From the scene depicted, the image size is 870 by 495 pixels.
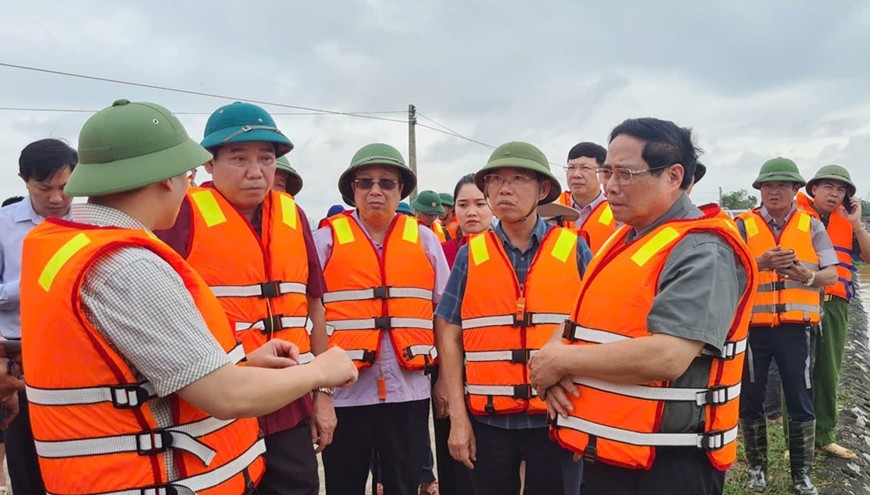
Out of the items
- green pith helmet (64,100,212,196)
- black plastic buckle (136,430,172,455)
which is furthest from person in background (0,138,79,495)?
black plastic buckle (136,430,172,455)

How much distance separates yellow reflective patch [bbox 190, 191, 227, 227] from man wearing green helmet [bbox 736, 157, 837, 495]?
4.31m

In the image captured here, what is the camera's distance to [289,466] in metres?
2.76

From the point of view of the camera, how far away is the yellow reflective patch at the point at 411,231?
386 centimetres

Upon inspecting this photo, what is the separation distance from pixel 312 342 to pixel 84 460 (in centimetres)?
157

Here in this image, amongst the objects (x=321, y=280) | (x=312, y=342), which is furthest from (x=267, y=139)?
(x=312, y=342)

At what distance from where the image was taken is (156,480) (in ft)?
5.93

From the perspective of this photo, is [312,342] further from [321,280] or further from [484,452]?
[484,452]

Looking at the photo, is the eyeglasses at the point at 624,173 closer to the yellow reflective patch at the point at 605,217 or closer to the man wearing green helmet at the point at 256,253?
the man wearing green helmet at the point at 256,253

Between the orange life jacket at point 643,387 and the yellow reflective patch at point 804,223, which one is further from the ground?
the yellow reflective patch at point 804,223

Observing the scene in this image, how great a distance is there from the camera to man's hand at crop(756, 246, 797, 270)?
4812 mm

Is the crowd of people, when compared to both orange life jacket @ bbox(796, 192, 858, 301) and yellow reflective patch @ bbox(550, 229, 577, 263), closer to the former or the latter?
yellow reflective patch @ bbox(550, 229, 577, 263)

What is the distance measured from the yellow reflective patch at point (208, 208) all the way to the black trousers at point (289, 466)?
1.05m

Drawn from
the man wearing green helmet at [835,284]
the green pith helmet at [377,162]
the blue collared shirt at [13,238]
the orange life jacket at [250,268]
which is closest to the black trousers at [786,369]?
the man wearing green helmet at [835,284]

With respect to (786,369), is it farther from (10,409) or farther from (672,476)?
(10,409)
